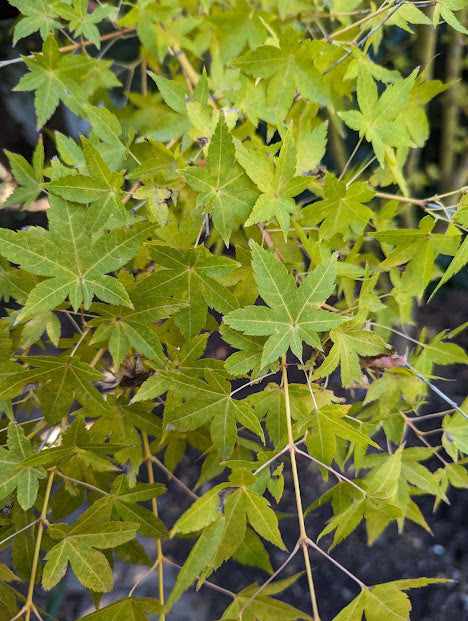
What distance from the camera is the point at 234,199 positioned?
560 mm

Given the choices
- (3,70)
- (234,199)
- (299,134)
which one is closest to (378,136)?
(299,134)

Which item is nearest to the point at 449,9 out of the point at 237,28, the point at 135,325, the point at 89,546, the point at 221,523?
the point at 237,28

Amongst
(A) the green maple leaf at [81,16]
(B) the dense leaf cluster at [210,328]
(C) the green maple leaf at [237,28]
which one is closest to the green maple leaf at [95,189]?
(B) the dense leaf cluster at [210,328]

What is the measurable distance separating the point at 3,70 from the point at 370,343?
1987 millimetres

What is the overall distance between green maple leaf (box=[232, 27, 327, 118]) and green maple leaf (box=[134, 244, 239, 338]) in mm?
268

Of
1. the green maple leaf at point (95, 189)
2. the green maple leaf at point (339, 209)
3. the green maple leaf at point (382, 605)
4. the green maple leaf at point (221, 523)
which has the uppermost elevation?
the green maple leaf at point (95, 189)

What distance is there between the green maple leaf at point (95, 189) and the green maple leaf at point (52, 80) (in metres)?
0.27

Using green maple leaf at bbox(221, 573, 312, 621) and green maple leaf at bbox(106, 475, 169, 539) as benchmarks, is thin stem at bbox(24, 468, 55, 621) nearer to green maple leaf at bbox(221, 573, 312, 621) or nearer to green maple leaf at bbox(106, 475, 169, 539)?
green maple leaf at bbox(106, 475, 169, 539)

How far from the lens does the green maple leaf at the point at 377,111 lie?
64 centimetres

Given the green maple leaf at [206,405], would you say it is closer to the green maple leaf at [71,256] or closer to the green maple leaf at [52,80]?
the green maple leaf at [71,256]

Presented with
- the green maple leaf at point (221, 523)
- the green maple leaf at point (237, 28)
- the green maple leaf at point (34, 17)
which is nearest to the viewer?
the green maple leaf at point (221, 523)

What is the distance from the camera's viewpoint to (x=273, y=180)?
1.81 feet

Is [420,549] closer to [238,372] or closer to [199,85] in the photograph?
[238,372]

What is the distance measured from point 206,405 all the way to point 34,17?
60cm
